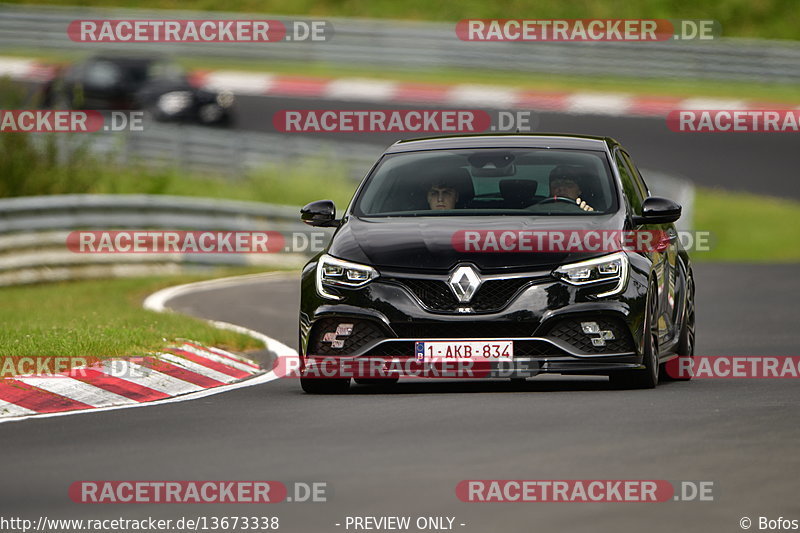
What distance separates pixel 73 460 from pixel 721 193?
25351 millimetres

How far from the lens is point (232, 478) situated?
25.6 ft

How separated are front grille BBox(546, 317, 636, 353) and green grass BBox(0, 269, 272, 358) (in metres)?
3.44

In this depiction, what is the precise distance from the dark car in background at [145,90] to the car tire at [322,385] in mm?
25859

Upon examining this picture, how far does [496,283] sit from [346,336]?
1003 millimetres

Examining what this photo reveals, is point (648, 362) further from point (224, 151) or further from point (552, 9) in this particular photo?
point (552, 9)

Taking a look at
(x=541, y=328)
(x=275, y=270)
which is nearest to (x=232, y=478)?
(x=541, y=328)

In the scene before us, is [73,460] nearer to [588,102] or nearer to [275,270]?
[275,270]

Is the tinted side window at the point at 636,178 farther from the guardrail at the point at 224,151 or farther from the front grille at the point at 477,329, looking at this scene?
the guardrail at the point at 224,151

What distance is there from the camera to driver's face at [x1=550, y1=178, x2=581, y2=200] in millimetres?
11406

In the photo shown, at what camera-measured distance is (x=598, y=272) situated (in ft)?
34.6
